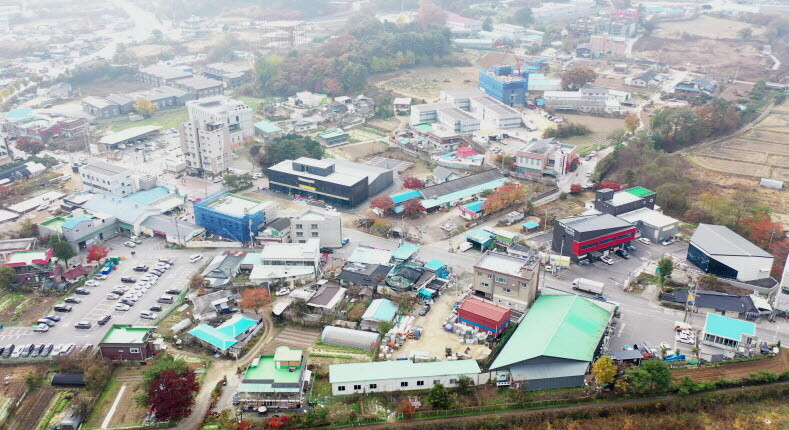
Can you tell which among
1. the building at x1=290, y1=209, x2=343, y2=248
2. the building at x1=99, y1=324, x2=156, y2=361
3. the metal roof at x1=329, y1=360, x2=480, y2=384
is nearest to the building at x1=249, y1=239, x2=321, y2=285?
the building at x1=290, y1=209, x2=343, y2=248

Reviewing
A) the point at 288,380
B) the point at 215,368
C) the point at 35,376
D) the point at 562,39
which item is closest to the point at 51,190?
the point at 35,376

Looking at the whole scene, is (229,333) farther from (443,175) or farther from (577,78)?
(577,78)

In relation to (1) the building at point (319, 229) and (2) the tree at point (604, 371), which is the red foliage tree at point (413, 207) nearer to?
(1) the building at point (319, 229)

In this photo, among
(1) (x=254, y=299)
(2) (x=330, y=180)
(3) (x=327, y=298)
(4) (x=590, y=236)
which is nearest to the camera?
(1) (x=254, y=299)

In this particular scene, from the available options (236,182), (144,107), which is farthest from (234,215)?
(144,107)

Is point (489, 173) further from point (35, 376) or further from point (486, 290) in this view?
point (35, 376)
